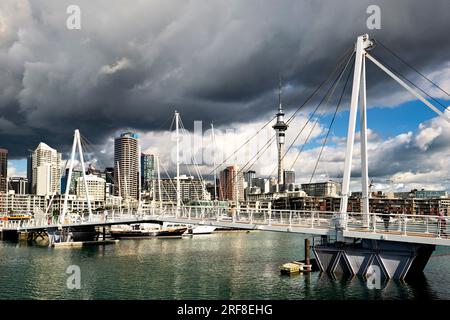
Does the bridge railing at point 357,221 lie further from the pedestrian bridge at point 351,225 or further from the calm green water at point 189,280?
the calm green water at point 189,280

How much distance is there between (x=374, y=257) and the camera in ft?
110

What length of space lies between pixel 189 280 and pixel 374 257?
1540cm

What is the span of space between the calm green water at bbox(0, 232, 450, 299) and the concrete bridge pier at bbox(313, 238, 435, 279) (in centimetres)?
89

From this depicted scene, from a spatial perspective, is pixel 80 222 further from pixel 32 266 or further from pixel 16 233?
pixel 16 233

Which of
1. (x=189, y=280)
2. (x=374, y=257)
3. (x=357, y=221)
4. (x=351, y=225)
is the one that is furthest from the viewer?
(x=189, y=280)

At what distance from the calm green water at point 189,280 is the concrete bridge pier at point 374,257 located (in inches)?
35.1

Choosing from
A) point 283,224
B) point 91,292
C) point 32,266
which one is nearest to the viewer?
point 91,292

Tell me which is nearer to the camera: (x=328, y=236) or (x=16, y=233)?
(x=328, y=236)

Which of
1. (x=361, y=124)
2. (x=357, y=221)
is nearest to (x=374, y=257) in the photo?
(x=357, y=221)

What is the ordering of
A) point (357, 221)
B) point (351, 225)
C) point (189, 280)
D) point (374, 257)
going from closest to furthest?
point (357, 221) < point (374, 257) < point (351, 225) < point (189, 280)

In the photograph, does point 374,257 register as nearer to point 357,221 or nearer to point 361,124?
point 357,221
